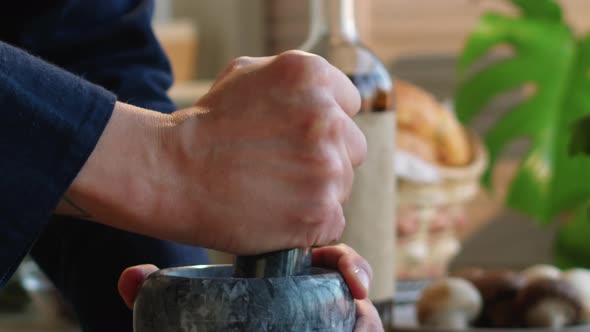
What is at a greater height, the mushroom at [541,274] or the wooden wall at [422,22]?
the wooden wall at [422,22]

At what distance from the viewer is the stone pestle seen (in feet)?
1.59

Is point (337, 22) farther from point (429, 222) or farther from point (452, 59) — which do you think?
point (452, 59)

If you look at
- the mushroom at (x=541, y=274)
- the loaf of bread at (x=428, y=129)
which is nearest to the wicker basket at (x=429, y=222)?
the loaf of bread at (x=428, y=129)

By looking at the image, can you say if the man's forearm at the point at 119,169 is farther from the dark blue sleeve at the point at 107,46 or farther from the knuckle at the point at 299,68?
the dark blue sleeve at the point at 107,46

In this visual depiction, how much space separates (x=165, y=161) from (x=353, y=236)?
427mm

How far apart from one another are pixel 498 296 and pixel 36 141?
2.40 feet

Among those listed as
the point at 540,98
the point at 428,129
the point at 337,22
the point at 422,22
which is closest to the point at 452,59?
the point at 422,22

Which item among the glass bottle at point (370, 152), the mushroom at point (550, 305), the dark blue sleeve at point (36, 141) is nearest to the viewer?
the dark blue sleeve at point (36, 141)

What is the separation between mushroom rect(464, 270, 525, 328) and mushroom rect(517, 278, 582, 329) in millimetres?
15

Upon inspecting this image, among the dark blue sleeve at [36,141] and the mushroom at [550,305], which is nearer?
the dark blue sleeve at [36,141]

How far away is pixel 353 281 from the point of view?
55cm

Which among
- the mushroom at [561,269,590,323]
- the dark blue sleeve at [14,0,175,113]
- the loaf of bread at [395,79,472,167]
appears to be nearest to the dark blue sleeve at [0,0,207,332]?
the dark blue sleeve at [14,0,175,113]

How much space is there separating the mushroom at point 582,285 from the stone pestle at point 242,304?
594 mm

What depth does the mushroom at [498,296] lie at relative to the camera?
3.52ft
